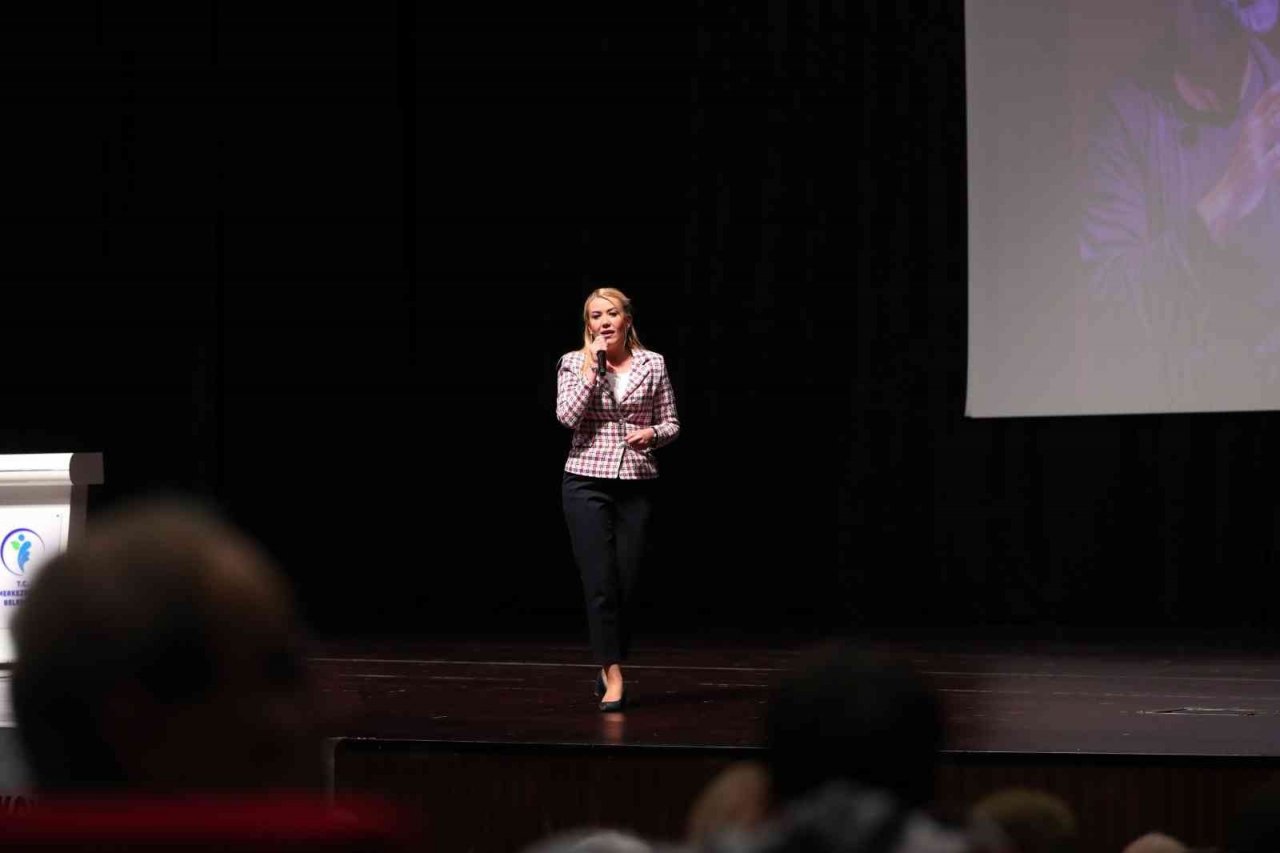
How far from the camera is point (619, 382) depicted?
468cm

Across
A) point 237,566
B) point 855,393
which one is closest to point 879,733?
point 237,566

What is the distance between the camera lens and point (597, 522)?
4.62m

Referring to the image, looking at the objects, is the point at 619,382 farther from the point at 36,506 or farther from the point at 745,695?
the point at 36,506

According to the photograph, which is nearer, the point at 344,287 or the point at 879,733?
the point at 879,733

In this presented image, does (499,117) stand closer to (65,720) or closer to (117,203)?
(117,203)

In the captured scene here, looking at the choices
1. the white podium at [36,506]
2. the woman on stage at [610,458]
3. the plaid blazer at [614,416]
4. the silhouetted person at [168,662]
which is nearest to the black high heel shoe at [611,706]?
the woman on stage at [610,458]

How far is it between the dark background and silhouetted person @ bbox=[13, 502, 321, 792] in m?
6.04

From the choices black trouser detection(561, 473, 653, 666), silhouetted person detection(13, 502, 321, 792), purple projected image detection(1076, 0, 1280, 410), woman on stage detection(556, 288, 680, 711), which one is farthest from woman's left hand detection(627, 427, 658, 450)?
silhouetted person detection(13, 502, 321, 792)

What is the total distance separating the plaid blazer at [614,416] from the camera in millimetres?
4617

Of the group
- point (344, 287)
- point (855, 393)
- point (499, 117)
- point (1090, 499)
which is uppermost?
point (499, 117)

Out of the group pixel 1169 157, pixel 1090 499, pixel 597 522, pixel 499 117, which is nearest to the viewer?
pixel 597 522

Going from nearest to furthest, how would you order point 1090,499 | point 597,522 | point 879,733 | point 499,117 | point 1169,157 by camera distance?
point 879,733
point 597,522
point 1169,157
point 1090,499
point 499,117

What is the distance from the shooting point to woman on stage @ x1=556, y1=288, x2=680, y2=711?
181 inches

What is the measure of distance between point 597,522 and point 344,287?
3163 millimetres
